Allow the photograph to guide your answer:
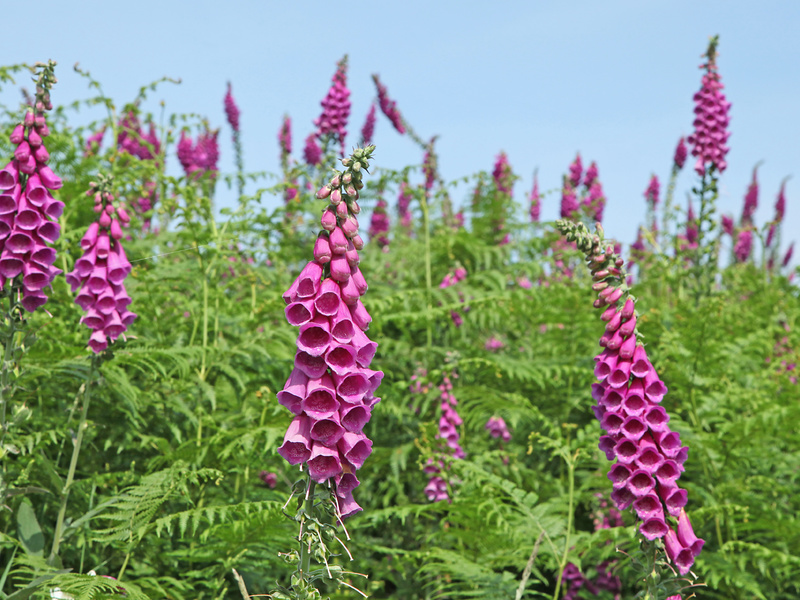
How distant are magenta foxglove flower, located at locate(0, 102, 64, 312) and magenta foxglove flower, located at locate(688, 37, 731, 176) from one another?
5922 mm

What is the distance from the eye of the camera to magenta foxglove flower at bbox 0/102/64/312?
10.3 ft

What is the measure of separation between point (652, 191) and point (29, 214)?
456 inches

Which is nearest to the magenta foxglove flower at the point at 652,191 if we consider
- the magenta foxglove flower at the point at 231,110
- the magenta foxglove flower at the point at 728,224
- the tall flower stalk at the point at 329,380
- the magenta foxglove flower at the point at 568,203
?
the magenta foxglove flower at the point at 728,224

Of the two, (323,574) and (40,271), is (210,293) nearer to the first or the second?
(40,271)

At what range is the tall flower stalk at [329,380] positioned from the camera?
215cm

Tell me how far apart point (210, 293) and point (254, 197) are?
719mm

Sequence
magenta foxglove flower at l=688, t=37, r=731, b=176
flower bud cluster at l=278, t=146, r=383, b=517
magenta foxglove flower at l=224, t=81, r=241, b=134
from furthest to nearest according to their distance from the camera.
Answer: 1. magenta foxglove flower at l=224, t=81, r=241, b=134
2. magenta foxglove flower at l=688, t=37, r=731, b=176
3. flower bud cluster at l=278, t=146, r=383, b=517

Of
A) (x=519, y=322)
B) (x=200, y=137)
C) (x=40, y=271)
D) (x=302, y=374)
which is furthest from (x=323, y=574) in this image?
(x=200, y=137)

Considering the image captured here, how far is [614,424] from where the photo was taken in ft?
9.50

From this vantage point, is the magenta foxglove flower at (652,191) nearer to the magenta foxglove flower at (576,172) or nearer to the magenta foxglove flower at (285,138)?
the magenta foxglove flower at (576,172)

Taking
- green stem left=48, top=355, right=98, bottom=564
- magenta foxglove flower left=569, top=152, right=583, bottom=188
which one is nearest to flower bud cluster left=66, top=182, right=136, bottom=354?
green stem left=48, top=355, right=98, bottom=564

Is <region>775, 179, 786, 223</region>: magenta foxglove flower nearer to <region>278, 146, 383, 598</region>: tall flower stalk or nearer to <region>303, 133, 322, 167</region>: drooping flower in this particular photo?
<region>303, 133, 322, 167</region>: drooping flower

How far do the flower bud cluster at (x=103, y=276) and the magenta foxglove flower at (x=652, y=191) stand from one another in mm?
10967

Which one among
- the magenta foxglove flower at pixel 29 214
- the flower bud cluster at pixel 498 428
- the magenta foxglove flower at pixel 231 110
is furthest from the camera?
the magenta foxglove flower at pixel 231 110
